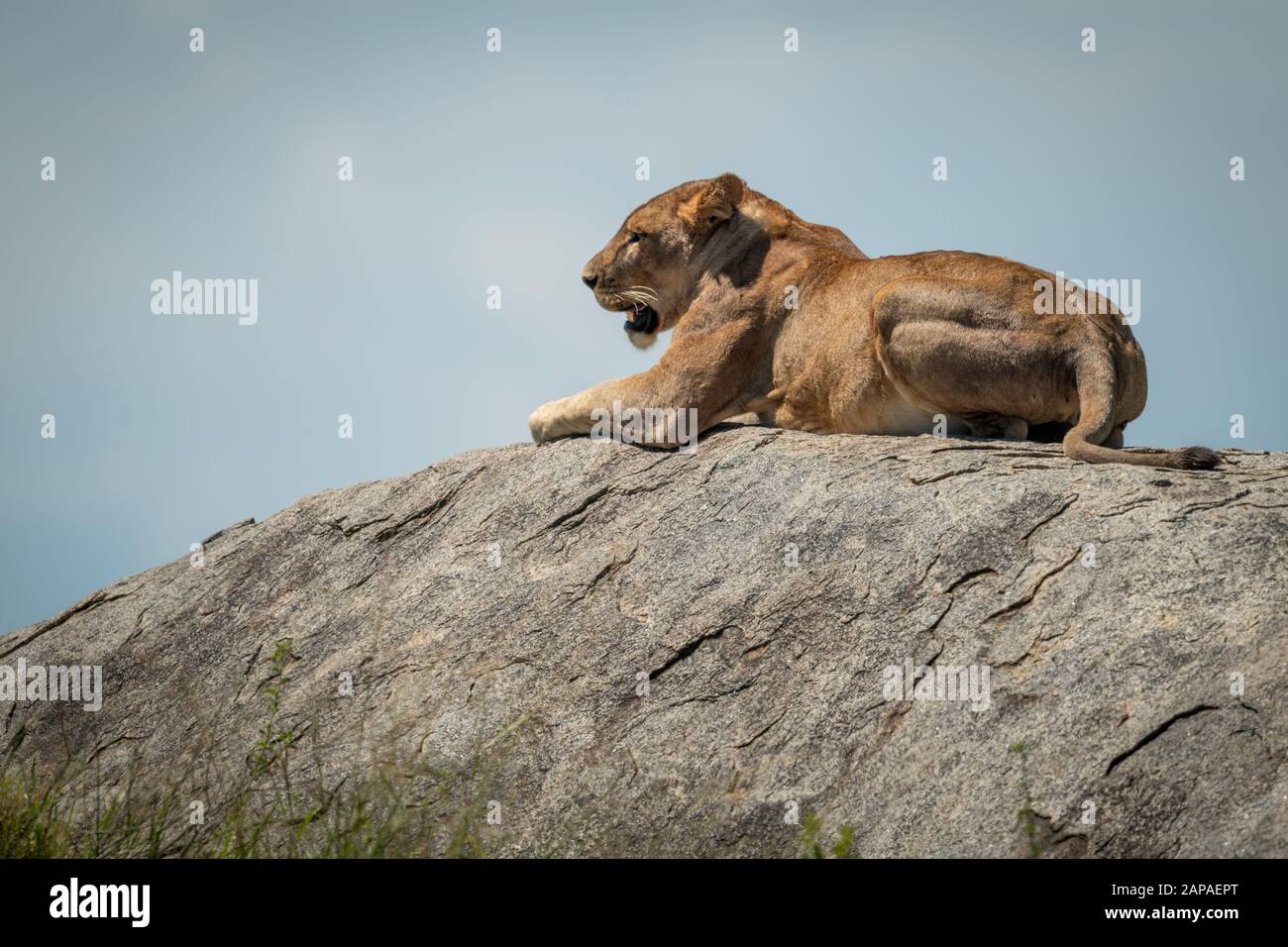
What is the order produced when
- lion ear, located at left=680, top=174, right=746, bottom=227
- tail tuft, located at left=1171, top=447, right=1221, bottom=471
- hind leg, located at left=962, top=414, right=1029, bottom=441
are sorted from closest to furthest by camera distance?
tail tuft, located at left=1171, top=447, right=1221, bottom=471
hind leg, located at left=962, top=414, right=1029, bottom=441
lion ear, located at left=680, top=174, right=746, bottom=227

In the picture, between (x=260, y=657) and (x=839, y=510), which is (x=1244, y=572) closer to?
(x=839, y=510)

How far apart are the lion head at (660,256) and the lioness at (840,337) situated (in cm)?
1

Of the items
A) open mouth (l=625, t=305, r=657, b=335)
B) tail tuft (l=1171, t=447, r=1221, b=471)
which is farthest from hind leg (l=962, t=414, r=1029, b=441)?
open mouth (l=625, t=305, r=657, b=335)

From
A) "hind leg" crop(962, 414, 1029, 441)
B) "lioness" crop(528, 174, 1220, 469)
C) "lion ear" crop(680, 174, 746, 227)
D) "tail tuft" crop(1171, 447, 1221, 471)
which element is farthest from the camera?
"lion ear" crop(680, 174, 746, 227)

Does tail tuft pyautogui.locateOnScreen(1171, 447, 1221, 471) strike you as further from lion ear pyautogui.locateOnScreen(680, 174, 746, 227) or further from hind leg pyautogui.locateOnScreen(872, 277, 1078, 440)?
lion ear pyautogui.locateOnScreen(680, 174, 746, 227)

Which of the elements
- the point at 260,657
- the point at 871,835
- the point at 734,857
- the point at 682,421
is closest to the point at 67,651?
the point at 260,657

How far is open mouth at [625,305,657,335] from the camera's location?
1230 centimetres

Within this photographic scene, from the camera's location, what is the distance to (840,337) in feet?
34.2

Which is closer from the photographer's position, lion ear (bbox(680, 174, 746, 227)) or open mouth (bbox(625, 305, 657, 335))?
lion ear (bbox(680, 174, 746, 227))

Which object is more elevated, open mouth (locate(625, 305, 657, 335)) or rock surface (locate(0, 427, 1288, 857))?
open mouth (locate(625, 305, 657, 335))

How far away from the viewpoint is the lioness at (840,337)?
962 cm

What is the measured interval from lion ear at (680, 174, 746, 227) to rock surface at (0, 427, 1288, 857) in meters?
2.41

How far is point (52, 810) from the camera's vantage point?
317 inches

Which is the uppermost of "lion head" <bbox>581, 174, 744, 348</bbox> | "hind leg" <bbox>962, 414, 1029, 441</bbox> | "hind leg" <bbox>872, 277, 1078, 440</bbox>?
"lion head" <bbox>581, 174, 744, 348</bbox>
